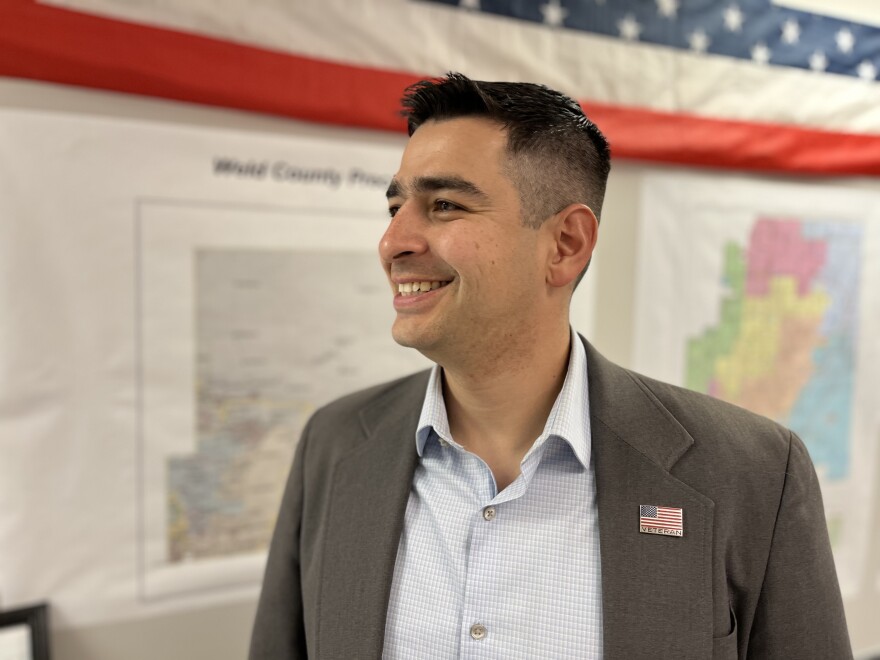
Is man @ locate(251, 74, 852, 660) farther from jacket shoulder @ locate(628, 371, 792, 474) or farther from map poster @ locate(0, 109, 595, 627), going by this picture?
map poster @ locate(0, 109, 595, 627)

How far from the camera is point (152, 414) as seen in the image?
55.1 inches

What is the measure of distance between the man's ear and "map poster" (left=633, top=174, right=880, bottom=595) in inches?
37.5

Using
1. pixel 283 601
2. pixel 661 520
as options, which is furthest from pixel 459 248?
pixel 283 601

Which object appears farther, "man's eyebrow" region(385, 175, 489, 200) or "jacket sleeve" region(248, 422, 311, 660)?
"jacket sleeve" region(248, 422, 311, 660)

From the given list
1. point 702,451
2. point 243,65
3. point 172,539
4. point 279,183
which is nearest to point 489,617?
point 702,451

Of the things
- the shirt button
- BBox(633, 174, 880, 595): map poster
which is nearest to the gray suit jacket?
the shirt button

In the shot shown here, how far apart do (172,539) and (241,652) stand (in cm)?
31

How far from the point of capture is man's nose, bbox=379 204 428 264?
979mm

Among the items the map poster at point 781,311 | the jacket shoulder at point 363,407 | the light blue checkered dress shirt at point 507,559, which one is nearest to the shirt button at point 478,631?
the light blue checkered dress shirt at point 507,559

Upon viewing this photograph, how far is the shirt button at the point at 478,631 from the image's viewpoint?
0.91 m

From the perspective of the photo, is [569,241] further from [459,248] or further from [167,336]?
[167,336]

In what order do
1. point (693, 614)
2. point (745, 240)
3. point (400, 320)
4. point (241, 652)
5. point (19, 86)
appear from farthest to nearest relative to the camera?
point (745, 240), point (241, 652), point (19, 86), point (400, 320), point (693, 614)

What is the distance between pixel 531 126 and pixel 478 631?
2.23 ft

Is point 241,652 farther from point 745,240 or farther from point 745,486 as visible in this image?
point 745,240
